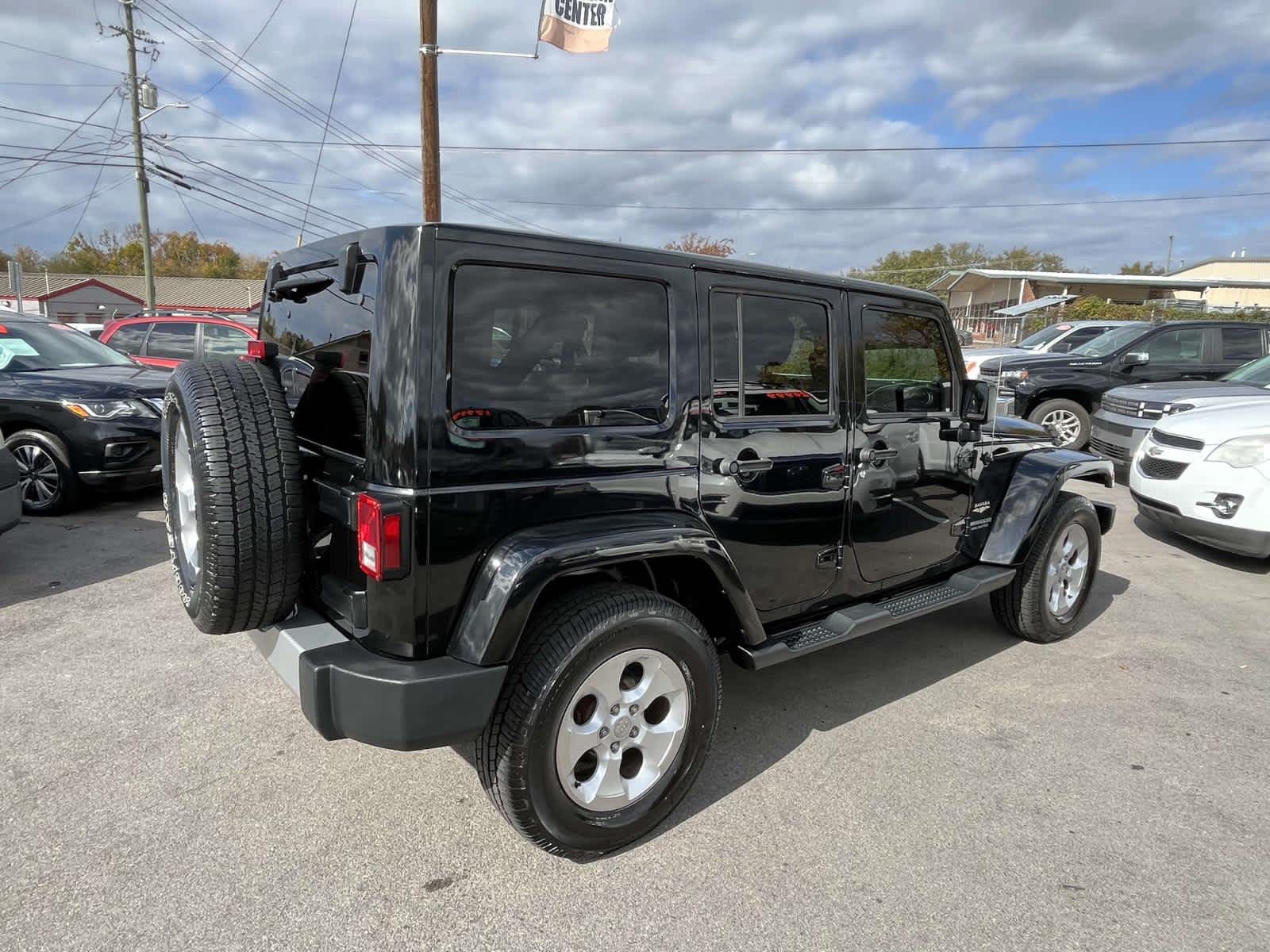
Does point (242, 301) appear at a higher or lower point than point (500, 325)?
higher

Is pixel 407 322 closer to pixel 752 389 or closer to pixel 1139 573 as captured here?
pixel 752 389

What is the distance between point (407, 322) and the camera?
2125mm

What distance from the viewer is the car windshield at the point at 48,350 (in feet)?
22.1

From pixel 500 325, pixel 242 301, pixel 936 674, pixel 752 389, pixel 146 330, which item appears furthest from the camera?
pixel 242 301

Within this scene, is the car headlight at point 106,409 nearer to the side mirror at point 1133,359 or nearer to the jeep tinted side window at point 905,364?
the jeep tinted side window at point 905,364

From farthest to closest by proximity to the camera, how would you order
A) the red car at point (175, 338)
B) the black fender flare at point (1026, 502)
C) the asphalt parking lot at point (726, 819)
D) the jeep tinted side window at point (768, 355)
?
the red car at point (175, 338) < the black fender flare at point (1026, 502) < the jeep tinted side window at point (768, 355) < the asphalt parking lot at point (726, 819)

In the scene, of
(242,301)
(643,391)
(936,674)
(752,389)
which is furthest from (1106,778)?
(242,301)

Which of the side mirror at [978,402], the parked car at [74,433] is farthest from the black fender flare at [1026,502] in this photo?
the parked car at [74,433]

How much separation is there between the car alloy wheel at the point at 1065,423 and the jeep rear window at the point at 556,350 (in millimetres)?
9251

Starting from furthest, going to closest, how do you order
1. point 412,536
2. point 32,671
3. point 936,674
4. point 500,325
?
point 936,674, point 32,671, point 500,325, point 412,536

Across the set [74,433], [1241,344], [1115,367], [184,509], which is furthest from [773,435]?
[1241,344]

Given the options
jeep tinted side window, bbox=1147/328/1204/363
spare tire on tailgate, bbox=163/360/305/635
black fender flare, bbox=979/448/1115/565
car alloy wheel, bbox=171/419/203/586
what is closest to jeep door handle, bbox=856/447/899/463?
black fender flare, bbox=979/448/1115/565

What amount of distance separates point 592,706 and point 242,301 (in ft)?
203

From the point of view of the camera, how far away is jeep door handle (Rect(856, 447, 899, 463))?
10.9ft
